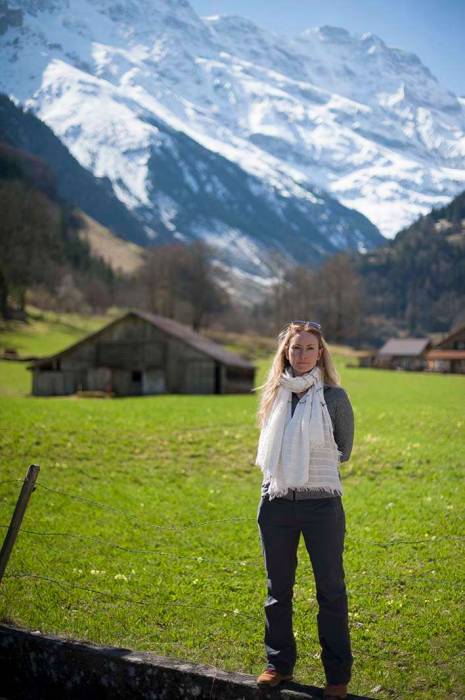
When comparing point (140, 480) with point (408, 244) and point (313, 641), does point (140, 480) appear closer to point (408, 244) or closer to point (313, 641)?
point (313, 641)

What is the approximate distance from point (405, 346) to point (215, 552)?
248 ft

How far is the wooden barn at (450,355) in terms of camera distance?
158 ft

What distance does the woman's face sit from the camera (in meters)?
7.08

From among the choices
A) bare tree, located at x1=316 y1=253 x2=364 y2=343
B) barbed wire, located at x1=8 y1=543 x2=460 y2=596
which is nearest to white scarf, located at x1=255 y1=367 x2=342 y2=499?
barbed wire, located at x1=8 y1=543 x2=460 y2=596

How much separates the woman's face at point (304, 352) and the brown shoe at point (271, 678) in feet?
10.1

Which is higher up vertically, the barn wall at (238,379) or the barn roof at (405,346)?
the barn roof at (405,346)

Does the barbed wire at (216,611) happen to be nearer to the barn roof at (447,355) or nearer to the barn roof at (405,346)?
the barn roof at (447,355)

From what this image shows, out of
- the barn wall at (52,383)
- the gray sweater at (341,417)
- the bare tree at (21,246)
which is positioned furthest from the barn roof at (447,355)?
the bare tree at (21,246)

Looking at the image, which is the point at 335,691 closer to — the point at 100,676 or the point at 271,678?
the point at 271,678

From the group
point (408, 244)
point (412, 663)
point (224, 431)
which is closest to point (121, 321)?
point (224, 431)

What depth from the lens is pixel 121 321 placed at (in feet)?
197

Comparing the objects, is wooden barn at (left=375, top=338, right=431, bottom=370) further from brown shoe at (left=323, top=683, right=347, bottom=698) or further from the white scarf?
brown shoe at (left=323, top=683, right=347, bottom=698)

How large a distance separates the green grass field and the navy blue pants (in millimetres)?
1142

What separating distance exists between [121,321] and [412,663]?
5380 cm
